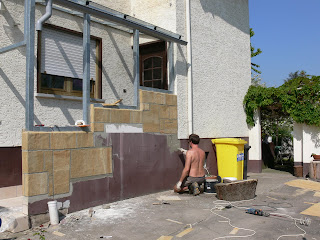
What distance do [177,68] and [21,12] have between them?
386 cm

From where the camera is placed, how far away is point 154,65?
8.52 meters

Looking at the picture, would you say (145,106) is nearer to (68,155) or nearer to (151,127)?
(151,127)

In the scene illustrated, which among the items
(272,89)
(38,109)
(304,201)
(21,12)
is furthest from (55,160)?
(272,89)

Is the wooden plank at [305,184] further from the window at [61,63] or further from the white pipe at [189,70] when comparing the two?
the window at [61,63]

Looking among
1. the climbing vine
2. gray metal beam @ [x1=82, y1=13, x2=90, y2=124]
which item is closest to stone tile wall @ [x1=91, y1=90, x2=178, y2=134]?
gray metal beam @ [x1=82, y1=13, x2=90, y2=124]

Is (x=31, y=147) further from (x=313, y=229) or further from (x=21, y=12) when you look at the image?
(x=313, y=229)

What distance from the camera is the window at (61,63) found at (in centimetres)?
667

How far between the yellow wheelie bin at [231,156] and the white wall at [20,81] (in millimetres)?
3368

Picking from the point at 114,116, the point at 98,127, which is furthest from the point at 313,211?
the point at 98,127

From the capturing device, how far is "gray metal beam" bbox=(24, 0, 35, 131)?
4.95m

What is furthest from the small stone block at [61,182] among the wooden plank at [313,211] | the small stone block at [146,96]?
the wooden plank at [313,211]

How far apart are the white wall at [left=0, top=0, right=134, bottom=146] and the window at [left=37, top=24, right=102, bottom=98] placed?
0.23 metres

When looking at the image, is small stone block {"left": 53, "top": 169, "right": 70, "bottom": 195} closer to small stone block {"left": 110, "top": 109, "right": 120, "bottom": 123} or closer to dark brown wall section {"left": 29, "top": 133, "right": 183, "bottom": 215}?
dark brown wall section {"left": 29, "top": 133, "right": 183, "bottom": 215}

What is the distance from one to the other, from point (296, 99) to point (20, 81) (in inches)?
319
